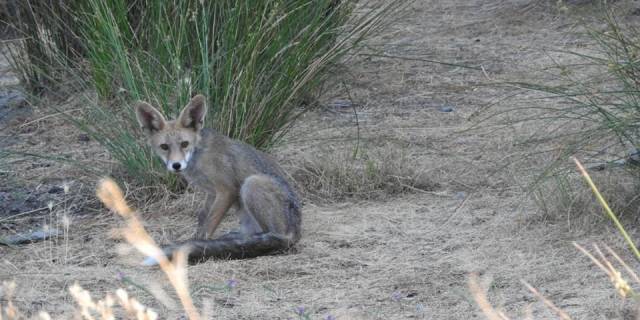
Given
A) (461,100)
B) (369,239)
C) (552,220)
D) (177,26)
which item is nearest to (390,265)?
(369,239)

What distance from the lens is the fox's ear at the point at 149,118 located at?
5.90 meters

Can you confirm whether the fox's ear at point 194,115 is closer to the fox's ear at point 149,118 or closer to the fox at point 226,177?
the fox at point 226,177

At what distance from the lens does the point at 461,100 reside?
9.01 metres

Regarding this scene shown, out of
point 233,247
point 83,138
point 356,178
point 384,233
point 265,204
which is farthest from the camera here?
point 83,138

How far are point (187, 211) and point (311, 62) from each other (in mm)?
1538

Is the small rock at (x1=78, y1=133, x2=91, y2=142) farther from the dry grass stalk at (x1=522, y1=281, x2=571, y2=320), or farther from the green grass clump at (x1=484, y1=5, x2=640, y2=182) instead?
the dry grass stalk at (x1=522, y1=281, x2=571, y2=320)

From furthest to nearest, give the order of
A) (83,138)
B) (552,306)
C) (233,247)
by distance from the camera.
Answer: (83,138) < (233,247) < (552,306)

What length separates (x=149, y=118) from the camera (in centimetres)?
598

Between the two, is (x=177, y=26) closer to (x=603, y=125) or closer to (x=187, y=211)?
(x=187, y=211)

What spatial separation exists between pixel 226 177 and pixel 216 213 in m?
0.27

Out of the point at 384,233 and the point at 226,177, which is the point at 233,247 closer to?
the point at 226,177

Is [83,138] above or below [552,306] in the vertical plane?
below

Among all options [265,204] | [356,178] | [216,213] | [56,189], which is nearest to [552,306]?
[265,204]

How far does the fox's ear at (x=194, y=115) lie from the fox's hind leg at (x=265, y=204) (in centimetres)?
50
